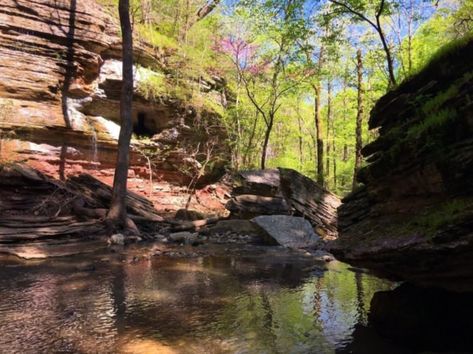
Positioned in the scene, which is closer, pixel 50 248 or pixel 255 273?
pixel 255 273

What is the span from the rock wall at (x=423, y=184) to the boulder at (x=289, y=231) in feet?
22.0

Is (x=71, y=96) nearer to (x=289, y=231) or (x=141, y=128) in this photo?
(x=141, y=128)

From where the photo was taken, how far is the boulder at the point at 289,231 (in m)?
12.1

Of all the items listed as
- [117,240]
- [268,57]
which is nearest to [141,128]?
[268,57]

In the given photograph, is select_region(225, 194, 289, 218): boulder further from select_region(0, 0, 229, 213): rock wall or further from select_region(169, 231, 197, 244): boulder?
select_region(0, 0, 229, 213): rock wall

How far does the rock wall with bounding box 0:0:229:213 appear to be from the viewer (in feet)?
53.2

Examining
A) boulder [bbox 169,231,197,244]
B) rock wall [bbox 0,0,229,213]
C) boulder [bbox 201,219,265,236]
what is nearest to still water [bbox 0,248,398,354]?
boulder [bbox 169,231,197,244]

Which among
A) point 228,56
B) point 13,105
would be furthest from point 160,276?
point 228,56

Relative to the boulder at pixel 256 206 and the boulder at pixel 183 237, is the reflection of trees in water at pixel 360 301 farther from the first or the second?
the boulder at pixel 256 206

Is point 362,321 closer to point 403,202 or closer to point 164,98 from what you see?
point 403,202

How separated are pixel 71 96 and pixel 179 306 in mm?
14736

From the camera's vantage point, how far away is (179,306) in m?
5.80

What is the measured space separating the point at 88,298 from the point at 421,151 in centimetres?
511

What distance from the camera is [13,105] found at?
15922 millimetres
